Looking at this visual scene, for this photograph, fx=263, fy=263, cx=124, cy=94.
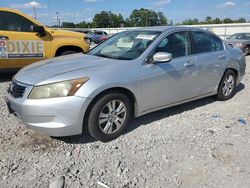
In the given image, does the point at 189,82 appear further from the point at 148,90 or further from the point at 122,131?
the point at 122,131

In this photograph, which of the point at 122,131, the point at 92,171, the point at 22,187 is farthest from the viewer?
the point at 122,131

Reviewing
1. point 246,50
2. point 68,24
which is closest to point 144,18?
point 68,24

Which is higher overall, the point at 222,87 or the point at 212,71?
the point at 212,71

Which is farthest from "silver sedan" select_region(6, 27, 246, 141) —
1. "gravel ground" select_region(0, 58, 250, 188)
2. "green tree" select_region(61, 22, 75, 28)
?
"green tree" select_region(61, 22, 75, 28)

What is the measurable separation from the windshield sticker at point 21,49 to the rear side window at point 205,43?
389 centimetres

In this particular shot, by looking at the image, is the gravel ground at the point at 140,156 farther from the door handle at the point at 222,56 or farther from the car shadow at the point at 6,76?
the car shadow at the point at 6,76

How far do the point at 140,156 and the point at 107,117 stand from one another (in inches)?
26.8

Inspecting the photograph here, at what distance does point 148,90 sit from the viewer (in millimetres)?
3828

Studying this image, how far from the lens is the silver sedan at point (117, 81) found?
3.17 meters

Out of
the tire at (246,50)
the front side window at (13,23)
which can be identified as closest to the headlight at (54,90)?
the front side window at (13,23)

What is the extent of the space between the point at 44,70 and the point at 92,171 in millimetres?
1498

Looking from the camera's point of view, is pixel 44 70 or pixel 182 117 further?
pixel 182 117

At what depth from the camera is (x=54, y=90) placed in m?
3.15

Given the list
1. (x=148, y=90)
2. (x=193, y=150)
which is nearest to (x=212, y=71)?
(x=148, y=90)
